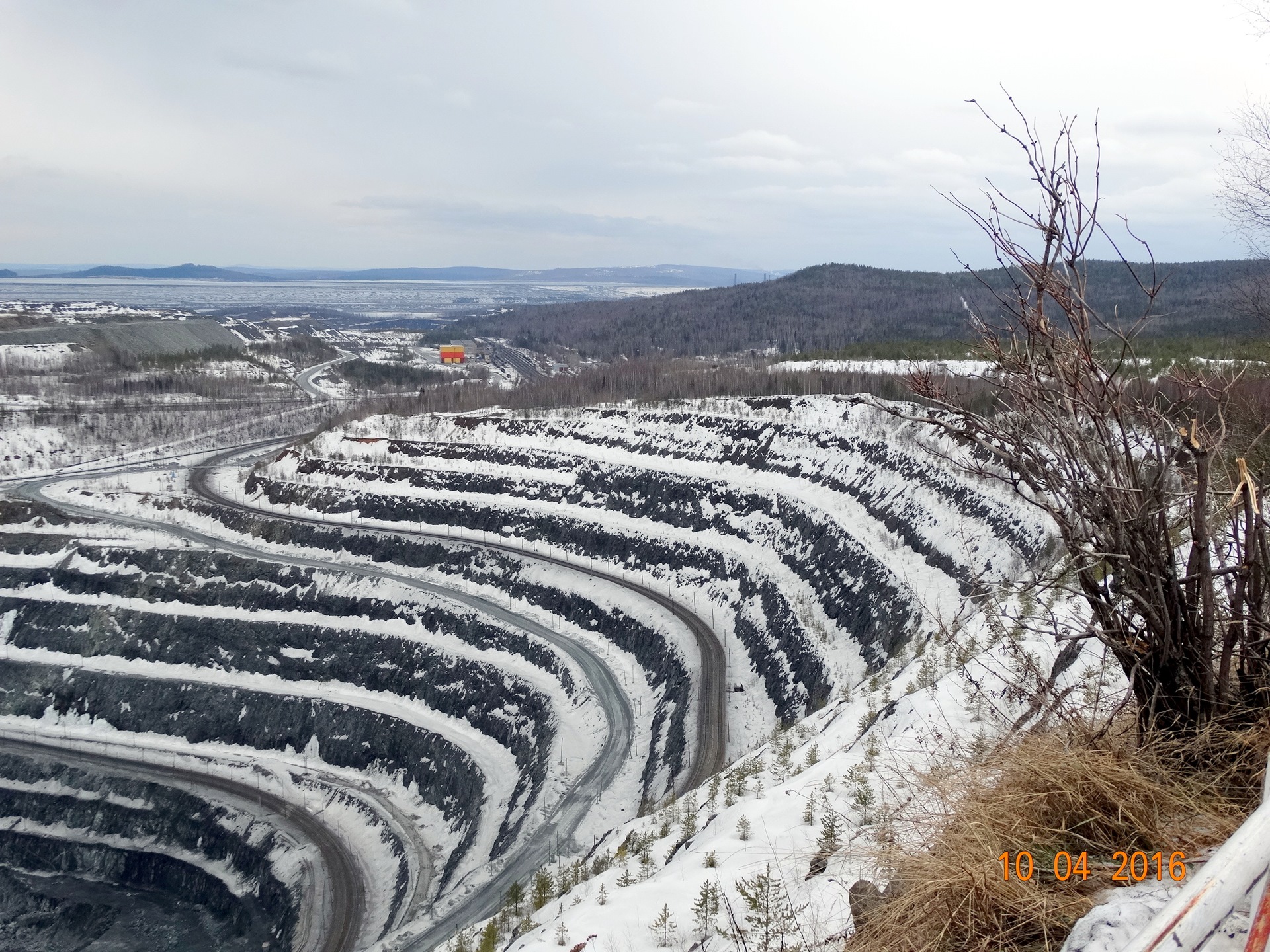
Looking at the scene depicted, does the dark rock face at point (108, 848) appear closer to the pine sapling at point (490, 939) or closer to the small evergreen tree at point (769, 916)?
the pine sapling at point (490, 939)

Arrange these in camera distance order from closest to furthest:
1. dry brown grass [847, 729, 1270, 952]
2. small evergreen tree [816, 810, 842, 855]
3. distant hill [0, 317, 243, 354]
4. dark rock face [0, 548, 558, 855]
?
1. dry brown grass [847, 729, 1270, 952]
2. small evergreen tree [816, 810, 842, 855]
3. dark rock face [0, 548, 558, 855]
4. distant hill [0, 317, 243, 354]

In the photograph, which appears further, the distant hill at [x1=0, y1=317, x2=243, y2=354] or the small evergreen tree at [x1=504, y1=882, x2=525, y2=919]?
the distant hill at [x1=0, y1=317, x2=243, y2=354]

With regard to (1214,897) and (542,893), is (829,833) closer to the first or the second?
(1214,897)

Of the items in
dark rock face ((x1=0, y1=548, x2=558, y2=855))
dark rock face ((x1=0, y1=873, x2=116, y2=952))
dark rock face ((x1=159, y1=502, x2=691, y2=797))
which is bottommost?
dark rock face ((x1=0, y1=873, x2=116, y2=952))

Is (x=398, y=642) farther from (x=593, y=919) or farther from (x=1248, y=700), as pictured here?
(x=1248, y=700)

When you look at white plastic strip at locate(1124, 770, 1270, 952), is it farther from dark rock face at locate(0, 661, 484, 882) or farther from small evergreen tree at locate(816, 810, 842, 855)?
dark rock face at locate(0, 661, 484, 882)

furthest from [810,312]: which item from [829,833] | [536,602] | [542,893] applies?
[829,833]

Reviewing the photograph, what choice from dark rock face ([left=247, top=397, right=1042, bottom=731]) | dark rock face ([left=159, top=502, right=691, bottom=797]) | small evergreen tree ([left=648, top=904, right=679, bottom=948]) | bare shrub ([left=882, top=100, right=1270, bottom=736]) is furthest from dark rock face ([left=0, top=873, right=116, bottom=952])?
bare shrub ([left=882, top=100, right=1270, bottom=736])
